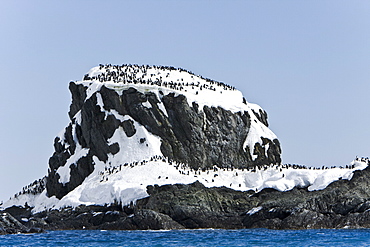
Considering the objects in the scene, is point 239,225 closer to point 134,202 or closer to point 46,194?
point 134,202

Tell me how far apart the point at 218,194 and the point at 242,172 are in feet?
31.5

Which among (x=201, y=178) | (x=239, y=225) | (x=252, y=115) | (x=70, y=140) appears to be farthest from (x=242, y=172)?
(x=70, y=140)

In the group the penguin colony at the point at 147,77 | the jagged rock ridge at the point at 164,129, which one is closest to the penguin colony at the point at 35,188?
the jagged rock ridge at the point at 164,129

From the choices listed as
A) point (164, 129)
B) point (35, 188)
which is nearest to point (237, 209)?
point (164, 129)

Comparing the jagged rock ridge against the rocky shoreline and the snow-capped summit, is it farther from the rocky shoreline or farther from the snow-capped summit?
the rocky shoreline

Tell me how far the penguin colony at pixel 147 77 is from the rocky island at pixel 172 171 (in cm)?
31

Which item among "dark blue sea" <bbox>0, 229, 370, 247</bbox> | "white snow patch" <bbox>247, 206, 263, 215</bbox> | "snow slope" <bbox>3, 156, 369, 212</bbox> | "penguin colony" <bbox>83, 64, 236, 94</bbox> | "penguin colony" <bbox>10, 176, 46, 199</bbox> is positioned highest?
"penguin colony" <bbox>83, 64, 236, 94</bbox>

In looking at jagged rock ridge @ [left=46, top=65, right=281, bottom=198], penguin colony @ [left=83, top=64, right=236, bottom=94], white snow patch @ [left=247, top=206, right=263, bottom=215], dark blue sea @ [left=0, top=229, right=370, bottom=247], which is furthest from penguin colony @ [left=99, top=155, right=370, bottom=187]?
dark blue sea @ [left=0, top=229, right=370, bottom=247]

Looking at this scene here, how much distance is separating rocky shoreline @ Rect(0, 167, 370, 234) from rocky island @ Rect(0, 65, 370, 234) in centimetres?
12

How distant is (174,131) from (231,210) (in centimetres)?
2586

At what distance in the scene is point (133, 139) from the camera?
319 ft

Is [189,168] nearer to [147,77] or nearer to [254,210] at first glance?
[254,210]

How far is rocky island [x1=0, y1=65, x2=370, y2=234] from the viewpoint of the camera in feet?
238

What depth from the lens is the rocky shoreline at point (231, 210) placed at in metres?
69.1
